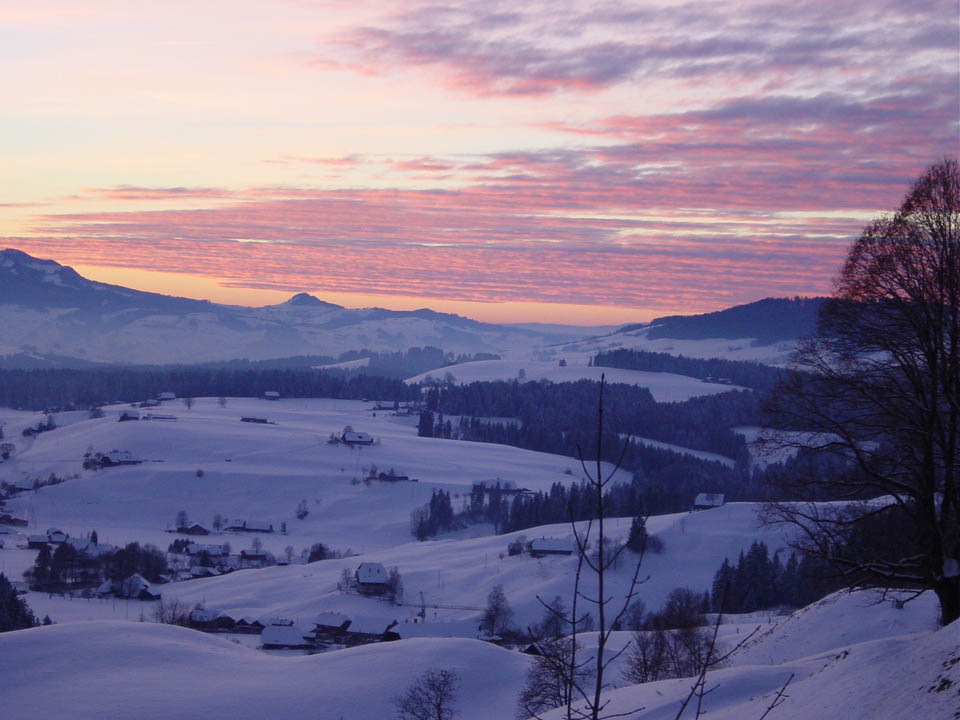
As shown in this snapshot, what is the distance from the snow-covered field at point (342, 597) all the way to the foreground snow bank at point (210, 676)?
0.08 meters

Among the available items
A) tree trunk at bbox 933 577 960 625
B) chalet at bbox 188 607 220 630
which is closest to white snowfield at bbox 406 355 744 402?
chalet at bbox 188 607 220 630

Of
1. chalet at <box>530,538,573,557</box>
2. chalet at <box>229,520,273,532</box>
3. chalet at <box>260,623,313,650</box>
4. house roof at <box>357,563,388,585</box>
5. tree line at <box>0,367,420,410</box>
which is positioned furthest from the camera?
tree line at <box>0,367,420,410</box>

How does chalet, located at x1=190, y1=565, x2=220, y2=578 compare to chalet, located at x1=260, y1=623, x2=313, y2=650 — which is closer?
chalet, located at x1=260, y1=623, x2=313, y2=650

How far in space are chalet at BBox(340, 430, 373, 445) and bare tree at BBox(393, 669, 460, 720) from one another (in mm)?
84084

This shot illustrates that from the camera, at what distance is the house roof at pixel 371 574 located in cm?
5284

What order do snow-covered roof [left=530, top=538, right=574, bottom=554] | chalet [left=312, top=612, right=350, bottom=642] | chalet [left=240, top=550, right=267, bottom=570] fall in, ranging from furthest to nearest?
chalet [left=240, top=550, right=267, bottom=570]
snow-covered roof [left=530, top=538, right=574, bottom=554]
chalet [left=312, top=612, right=350, bottom=642]

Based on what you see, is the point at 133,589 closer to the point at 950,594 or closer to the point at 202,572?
the point at 202,572

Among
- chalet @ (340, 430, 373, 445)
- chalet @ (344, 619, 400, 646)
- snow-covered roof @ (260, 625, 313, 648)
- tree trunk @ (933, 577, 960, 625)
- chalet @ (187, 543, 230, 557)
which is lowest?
chalet @ (187, 543, 230, 557)

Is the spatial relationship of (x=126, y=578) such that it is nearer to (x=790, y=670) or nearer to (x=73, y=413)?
(x=790, y=670)

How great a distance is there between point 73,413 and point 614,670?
131 m

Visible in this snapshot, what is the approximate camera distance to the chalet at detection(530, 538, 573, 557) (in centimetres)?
6062

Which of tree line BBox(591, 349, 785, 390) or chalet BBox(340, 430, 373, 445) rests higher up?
tree line BBox(591, 349, 785, 390)

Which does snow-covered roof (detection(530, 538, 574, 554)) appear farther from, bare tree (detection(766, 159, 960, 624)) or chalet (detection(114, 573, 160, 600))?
bare tree (detection(766, 159, 960, 624))

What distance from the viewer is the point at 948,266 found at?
1126cm
